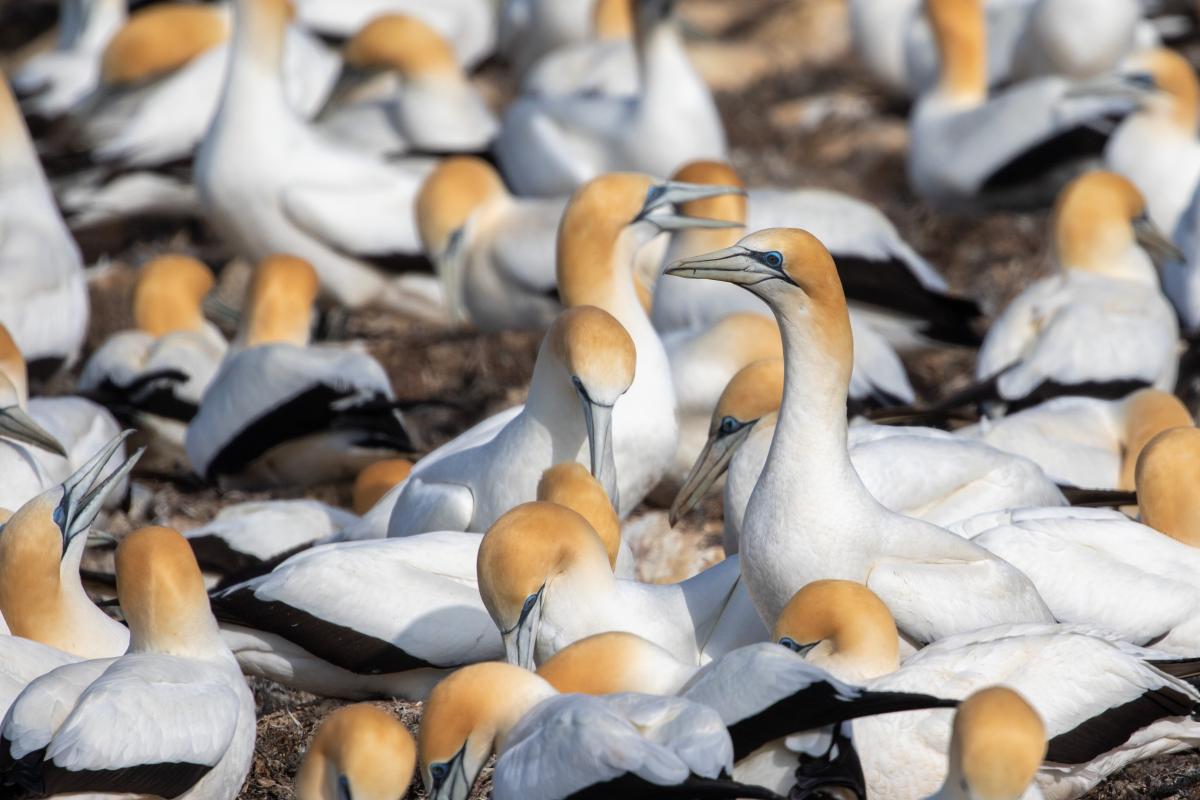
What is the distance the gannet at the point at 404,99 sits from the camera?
11352mm

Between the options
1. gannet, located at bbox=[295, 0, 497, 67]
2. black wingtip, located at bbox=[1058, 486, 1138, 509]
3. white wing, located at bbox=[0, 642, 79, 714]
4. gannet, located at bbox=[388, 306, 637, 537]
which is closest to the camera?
white wing, located at bbox=[0, 642, 79, 714]

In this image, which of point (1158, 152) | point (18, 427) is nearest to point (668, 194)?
point (18, 427)

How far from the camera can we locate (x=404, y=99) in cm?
1152

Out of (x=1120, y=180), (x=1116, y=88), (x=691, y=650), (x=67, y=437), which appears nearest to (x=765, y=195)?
(x=1120, y=180)

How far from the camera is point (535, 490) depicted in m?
5.96

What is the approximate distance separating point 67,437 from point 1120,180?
4274 mm

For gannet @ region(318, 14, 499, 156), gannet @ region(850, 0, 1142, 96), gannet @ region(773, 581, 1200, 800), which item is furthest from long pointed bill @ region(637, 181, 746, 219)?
gannet @ region(850, 0, 1142, 96)

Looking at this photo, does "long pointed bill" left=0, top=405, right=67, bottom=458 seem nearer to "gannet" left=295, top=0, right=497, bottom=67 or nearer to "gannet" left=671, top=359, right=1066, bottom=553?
"gannet" left=671, top=359, right=1066, bottom=553

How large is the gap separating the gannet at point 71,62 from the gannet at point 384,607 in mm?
7377

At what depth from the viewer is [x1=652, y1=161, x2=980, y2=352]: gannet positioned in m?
8.37

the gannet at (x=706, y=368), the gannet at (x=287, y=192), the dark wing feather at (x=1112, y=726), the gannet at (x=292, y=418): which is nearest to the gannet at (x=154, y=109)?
the gannet at (x=287, y=192)

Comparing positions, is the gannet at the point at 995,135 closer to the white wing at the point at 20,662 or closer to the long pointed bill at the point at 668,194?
the long pointed bill at the point at 668,194

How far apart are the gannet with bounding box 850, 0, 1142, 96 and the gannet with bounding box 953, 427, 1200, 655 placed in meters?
6.24

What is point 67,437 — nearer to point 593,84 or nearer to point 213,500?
point 213,500
